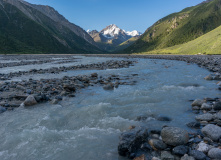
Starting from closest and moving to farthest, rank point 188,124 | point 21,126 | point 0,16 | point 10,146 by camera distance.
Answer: point 10,146 → point 188,124 → point 21,126 → point 0,16

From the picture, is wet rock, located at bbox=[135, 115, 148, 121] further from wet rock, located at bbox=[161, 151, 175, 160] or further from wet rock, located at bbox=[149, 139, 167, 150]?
wet rock, located at bbox=[161, 151, 175, 160]

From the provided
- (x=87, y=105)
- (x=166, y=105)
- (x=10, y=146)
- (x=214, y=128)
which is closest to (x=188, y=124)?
(x=214, y=128)

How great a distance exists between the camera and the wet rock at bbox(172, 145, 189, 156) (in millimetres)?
5426

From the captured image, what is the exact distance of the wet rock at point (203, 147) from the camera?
541 centimetres

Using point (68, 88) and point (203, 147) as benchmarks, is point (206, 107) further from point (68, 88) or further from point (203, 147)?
point (68, 88)

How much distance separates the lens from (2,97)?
42.2 feet

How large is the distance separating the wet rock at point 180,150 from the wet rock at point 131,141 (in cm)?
120

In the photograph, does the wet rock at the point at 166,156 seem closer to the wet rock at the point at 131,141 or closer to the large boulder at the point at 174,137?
the large boulder at the point at 174,137

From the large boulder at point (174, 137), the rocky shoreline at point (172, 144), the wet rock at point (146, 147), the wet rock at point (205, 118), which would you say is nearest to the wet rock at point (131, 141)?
the rocky shoreline at point (172, 144)

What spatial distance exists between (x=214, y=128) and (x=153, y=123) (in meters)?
2.54

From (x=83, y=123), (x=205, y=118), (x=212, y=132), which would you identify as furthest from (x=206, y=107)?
(x=83, y=123)

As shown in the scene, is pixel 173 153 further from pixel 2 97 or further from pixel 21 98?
pixel 2 97

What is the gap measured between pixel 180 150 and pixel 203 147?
0.80 metres

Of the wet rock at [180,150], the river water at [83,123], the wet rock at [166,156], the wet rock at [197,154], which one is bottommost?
the river water at [83,123]
